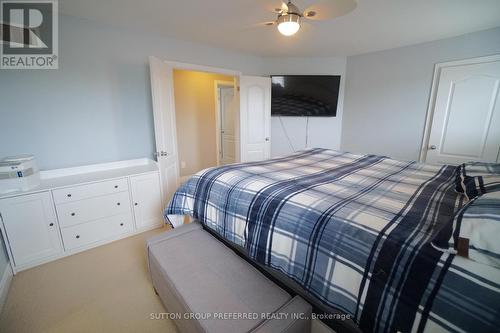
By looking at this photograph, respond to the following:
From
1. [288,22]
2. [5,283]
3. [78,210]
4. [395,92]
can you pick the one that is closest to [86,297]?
[5,283]

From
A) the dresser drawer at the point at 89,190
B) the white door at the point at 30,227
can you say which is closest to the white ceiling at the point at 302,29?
the dresser drawer at the point at 89,190

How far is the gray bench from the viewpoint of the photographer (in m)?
1.03

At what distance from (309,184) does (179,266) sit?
105cm

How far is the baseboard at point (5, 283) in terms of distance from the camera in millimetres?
1629

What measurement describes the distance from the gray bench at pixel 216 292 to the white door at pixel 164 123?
48.9 inches

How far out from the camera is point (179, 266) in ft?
4.60

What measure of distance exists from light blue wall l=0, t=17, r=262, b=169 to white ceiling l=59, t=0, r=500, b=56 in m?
0.21

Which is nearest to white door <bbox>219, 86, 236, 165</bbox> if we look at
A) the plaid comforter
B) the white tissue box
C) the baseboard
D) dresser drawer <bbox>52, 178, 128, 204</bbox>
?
dresser drawer <bbox>52, 178, 128, 204</bbox>

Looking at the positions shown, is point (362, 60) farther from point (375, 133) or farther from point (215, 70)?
point (215, 70)

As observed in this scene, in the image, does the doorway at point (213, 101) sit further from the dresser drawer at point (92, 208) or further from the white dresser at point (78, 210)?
the dresser drawer at point (92, 208)

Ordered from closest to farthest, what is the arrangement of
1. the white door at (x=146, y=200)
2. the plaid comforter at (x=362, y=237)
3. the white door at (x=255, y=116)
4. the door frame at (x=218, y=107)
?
the plaid comforter at (x=362, y=237) < the white door at (x=146, y=200) < the white door at (x=255, y=116) < the door frame at (x=218, y=107)

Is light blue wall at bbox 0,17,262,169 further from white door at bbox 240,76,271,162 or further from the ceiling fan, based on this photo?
the ceiling fan

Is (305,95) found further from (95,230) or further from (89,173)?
(95,230)

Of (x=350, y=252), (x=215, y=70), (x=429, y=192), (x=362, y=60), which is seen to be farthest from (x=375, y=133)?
(x=350, y=252)
